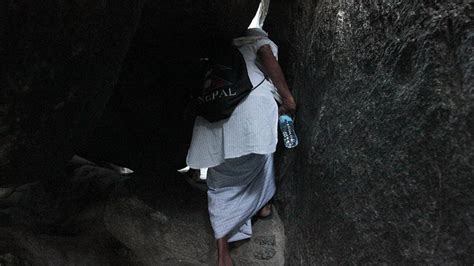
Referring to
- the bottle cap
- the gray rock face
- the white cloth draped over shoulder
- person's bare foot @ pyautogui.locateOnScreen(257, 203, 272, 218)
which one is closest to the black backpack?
the white cloth draped over shoulder

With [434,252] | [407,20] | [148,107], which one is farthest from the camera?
[148,107]

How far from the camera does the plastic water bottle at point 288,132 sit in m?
2.13

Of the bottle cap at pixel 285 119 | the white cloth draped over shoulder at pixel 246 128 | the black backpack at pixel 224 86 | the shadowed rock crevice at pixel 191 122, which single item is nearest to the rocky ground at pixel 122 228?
the shadowed rock crevice at pixel 191 122

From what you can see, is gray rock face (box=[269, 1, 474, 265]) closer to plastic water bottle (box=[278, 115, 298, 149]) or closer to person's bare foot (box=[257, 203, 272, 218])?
plastic water bottle (box=[278, 115, 298, 149])

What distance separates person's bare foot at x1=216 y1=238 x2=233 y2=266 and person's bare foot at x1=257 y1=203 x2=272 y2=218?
0.29 metres

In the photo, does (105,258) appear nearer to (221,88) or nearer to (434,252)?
(221,88)

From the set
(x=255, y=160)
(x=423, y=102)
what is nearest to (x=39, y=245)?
(x=255, y=160)

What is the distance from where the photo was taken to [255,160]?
2.28m

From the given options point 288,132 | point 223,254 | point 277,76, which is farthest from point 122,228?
point 277,76

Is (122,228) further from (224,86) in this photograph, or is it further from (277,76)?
(277,76)

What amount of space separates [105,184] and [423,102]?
2.57 metres

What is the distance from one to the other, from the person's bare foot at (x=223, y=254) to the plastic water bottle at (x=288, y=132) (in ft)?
2.29

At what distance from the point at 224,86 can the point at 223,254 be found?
96 cm

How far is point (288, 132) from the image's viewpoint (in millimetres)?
2150
